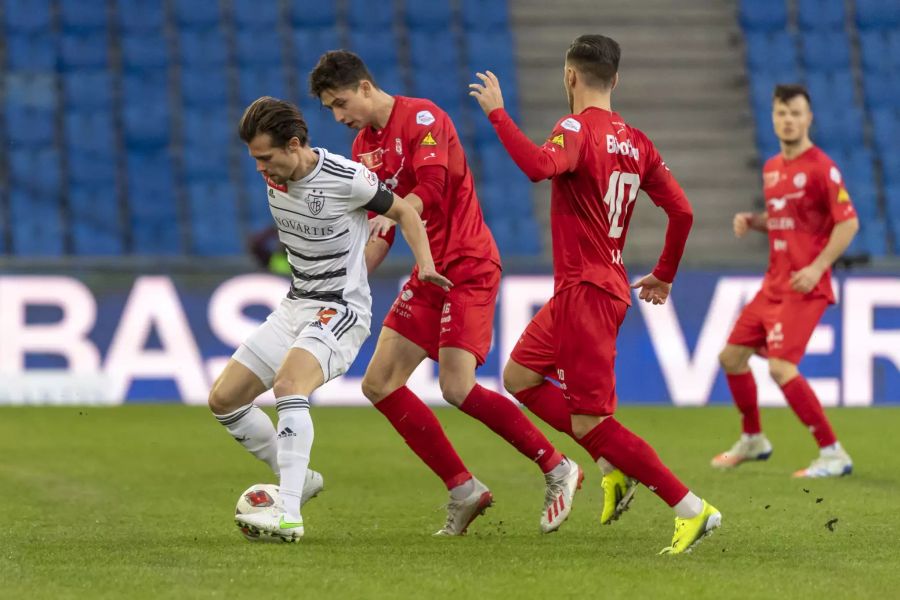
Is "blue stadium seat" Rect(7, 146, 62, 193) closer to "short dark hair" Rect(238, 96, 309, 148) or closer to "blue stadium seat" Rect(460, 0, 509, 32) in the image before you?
"blue stadium seat" Rect(460, 0, 509, 32)

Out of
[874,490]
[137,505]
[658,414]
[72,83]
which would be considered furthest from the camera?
[72,83]

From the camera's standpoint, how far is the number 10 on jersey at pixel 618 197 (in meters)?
5.62

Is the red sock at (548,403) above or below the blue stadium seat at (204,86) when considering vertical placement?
below

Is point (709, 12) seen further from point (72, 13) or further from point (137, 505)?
point (137, 505)

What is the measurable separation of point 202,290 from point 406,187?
19.3 feet

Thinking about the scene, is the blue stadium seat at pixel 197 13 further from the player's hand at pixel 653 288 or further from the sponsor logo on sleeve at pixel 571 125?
the sponsor logo on sleeve at pixel 571 125

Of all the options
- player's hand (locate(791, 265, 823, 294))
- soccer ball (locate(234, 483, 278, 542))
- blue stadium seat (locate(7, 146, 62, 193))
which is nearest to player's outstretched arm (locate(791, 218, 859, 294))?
player's hand (locate(791, 265, 823, 294))

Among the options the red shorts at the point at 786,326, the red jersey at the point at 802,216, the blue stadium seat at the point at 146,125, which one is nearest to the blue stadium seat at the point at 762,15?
the blue stadium seat at the point at 146,125

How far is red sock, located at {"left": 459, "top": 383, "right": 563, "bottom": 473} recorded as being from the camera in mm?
6168

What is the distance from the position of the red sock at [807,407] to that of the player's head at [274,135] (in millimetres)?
4062

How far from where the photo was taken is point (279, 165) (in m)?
5.65

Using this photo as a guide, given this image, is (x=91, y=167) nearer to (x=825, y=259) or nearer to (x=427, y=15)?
(x=427, y=15)

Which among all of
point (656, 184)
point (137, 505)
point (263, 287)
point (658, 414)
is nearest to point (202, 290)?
point (263, 287)

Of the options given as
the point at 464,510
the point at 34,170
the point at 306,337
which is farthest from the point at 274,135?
the point at 34,170
